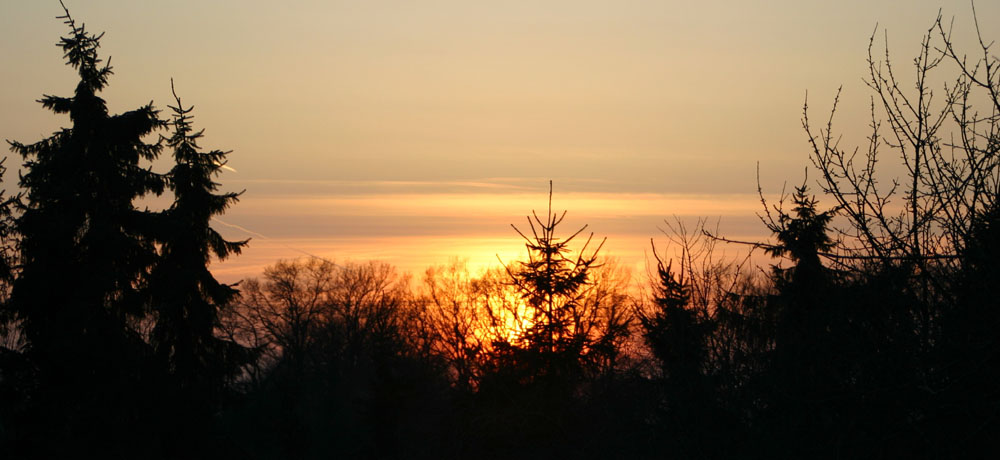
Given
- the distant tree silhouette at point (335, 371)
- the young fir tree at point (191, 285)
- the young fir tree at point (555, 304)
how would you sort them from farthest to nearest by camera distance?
1. the distant tree silhouette at point (335, 371)
2. the young fir tree at point (191, 285)
3. the young fir tree at point (555, 304)

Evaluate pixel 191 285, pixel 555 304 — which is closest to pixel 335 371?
pixel 191 285

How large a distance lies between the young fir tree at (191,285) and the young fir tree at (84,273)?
108 cm

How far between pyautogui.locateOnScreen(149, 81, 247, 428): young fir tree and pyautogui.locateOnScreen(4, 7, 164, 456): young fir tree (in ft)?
3.55

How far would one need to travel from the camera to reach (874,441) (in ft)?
17.9

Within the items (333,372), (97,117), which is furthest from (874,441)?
(333,372)

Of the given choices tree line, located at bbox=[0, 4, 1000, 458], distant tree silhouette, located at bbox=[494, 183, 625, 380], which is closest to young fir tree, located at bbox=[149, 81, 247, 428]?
tree line, located at bbox=[0, 4, 1000, 458]

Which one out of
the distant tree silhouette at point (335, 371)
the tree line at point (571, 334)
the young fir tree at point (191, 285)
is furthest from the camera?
the distant tree silhouette at point (335, 371)

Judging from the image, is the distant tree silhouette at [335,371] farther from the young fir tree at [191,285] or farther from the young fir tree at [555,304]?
the young fir tree at [555,304]

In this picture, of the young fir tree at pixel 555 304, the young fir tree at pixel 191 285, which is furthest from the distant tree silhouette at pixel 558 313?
the young fir tree at pixel 191 285

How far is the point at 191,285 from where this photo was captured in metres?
19.5

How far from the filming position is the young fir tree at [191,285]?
61.9ft

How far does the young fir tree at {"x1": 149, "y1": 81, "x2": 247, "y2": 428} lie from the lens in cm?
1886

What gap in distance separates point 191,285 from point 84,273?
3.11 metres

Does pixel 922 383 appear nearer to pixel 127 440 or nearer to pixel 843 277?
pixel 843 277
